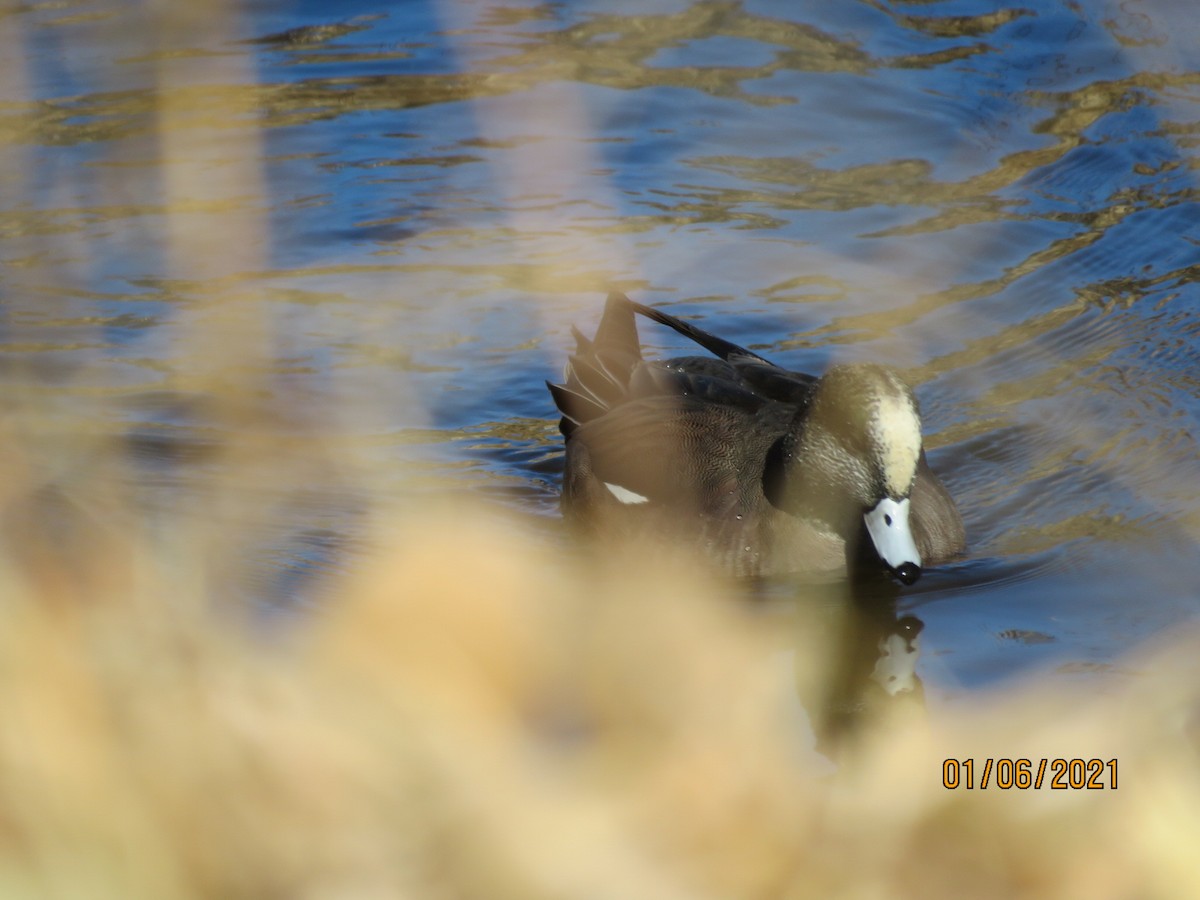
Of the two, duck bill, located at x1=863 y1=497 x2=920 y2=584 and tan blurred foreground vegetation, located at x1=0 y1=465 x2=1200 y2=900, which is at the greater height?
tan blurred foreground vegetation, located at x1=0 y1=465 x2=1200 y2=900

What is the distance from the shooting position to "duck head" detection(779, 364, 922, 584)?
527 centimetres

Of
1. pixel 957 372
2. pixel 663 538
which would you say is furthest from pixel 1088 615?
pixel 957 372

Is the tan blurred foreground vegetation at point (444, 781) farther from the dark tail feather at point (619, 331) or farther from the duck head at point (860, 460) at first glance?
the dark tail feather at point (619, 331)

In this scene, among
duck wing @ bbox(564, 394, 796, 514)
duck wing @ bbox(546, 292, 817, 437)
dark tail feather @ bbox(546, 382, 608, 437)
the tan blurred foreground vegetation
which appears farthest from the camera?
dark tail feather @ bbox(546, 382, 608, 437)

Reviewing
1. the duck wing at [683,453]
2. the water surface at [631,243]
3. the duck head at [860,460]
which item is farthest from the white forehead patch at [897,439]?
the duck wing at [683,453]

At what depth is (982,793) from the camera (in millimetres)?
871

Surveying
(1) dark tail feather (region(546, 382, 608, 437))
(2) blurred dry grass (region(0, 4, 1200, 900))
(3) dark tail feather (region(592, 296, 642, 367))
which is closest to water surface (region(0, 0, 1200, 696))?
(1) dark tail feather (region(546, 382, 608, 437))

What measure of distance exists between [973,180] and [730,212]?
62.4 inches

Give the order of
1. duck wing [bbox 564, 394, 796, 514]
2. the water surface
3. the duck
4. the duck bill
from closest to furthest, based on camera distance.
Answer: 1. the duck bill
2. the duck
3. duck wing [bbox 564, 394, 796, 514]
4. the water surface

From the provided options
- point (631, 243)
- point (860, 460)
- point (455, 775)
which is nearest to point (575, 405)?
point (860, 460)

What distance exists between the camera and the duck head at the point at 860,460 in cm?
527

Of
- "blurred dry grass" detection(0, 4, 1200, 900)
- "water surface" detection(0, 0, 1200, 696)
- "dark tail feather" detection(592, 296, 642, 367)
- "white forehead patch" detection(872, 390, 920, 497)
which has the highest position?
"blurred dry grass" detection(0, 4, 1200, 900)

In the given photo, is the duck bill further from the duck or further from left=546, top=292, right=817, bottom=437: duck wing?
left=546, top=292, right=817, bottom=437: duck wing

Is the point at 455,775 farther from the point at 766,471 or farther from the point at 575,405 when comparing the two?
the point at 575,405
